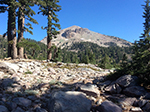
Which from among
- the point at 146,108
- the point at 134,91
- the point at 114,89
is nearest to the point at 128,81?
the point at 134,91

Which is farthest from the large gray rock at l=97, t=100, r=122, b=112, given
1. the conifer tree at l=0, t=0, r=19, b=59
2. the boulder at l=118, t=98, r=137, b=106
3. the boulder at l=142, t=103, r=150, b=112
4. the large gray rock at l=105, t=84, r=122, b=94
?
the conifer tree at l=0, t=0, r=19, b=59

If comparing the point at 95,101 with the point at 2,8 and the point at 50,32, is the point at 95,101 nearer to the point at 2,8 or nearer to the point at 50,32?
the point at 2,8

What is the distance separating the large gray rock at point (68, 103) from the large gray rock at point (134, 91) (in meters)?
2.10

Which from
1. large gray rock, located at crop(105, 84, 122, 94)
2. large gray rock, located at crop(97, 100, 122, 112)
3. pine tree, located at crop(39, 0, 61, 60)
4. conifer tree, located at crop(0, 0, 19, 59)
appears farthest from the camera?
pine tree, located at crop(39, 0, 61, 60)

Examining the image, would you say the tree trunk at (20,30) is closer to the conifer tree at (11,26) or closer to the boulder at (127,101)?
the conifer tree at (11,26)

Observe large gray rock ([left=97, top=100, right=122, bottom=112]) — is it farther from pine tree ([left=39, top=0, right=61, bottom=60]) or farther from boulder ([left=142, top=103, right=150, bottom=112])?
pine tree ([left=39, top=0, right=61, bottom=60])

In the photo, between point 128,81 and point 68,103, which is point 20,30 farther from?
point 128,81

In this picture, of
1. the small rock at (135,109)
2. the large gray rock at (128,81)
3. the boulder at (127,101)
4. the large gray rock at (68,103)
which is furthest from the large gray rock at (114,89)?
the large gray rock at (68,103)

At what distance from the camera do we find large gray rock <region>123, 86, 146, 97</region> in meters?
4.01

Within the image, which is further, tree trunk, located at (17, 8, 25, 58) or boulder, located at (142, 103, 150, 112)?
tree trunk, located at (17, 8, 25, 58)

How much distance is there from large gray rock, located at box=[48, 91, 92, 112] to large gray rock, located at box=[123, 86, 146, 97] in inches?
82.8

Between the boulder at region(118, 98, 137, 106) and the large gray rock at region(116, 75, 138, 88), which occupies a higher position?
the large gray rock at region(116, 75, 138, 88)

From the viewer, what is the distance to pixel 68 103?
9.50 feet

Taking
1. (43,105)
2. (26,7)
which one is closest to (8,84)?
(43,105)
